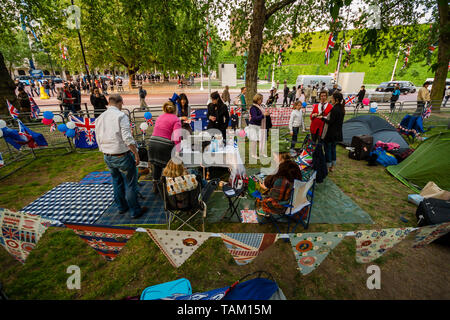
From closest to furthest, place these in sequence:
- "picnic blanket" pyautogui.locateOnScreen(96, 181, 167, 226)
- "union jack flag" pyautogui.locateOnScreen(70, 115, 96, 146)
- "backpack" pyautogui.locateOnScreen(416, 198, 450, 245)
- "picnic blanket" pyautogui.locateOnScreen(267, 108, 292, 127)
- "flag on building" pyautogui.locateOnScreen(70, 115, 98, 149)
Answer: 1. "backpack" pyautogui.locateOnScreen(416, 198, 450, 245)
2. "picnic blanket" pyautogui.locateOnScreen(96, 181, 167, 226)
3. "union jack flag" pyautogui.locateOnScreen(70, 115, 96, 146)
4. "flag on building" pyautogui.locateOnScreen(70, 115, 98, 149)
5. "picnic blanket" pyautogui.locateOnScreen(267, 108, 292, 127)

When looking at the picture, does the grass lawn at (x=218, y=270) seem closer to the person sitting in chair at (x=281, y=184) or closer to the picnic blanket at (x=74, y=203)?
the picnic blanket at (x=74, y=203)

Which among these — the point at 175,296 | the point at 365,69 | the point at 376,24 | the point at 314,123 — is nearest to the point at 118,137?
the point at 175,296

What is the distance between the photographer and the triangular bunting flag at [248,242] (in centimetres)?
215

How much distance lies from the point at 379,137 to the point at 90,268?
9.21 m

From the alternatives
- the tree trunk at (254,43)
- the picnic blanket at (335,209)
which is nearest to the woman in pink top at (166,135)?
the picnic blanket at (335,209)

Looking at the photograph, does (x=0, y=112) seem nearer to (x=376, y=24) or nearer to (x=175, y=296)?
(x=175, y=296)

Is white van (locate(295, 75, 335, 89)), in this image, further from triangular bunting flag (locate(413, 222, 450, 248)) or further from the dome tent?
triangular bunting flag (locate(413, 222, 450, 248))

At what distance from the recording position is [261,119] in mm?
6121

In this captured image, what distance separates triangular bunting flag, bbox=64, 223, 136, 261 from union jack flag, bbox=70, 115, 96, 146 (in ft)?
21.3

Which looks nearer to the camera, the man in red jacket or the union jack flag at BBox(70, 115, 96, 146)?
the man in red jacket

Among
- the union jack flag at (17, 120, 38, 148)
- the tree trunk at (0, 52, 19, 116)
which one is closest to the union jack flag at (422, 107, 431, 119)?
the union jack flag at (17, 120, 38, 148)

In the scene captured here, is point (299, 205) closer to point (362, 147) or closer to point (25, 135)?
point (362, 147)

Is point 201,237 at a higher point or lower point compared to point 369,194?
higher

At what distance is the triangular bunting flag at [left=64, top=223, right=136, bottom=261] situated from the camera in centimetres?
216
